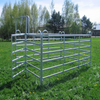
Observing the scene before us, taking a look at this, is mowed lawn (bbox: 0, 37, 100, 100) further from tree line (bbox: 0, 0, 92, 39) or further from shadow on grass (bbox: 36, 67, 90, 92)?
tree line (bbox: 0, 0, 92, 39)

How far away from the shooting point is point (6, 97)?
9.00 ft

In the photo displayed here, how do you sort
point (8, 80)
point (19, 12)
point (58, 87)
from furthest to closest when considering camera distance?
point (19, 12)
point (8, 80)
point (58, 87)

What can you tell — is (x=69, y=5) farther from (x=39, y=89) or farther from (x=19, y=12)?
(x=39, y=89)

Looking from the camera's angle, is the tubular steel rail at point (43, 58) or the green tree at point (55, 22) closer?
the tubular steel rail at point (43, 58)

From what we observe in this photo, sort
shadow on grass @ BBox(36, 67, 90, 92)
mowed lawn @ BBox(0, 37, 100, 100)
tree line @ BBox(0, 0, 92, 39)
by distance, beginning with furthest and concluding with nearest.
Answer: tree line @ BBox(0, 0, 92, 39) < shadow on grass @ BBox(36, 67, 90, 92) < mowed lawn @ BBox(0, 37, 100, 100)

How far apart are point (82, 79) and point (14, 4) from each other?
2681cm

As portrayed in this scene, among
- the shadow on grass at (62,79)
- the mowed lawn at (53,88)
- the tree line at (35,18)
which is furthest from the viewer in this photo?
the tree line at (35,18)

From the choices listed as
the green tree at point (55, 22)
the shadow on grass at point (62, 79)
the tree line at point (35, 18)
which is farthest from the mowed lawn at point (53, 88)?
the green tree at point (55, 22)

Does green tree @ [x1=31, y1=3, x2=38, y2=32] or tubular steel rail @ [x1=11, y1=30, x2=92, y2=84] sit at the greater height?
green tree @ [x1=31, y1=3, x2=38, y2=32]

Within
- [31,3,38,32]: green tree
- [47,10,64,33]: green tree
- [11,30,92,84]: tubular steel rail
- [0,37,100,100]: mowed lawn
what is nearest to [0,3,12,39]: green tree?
[31,3,38,32]: green tree

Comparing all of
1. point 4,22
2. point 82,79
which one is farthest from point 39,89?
point 4,22

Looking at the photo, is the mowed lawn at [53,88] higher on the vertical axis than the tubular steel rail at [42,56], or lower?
lower

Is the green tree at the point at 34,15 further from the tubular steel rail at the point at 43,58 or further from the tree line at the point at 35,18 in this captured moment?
the tubular steel rail at the point at 43,58

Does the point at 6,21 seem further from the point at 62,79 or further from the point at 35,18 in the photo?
the point at 62,79
